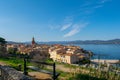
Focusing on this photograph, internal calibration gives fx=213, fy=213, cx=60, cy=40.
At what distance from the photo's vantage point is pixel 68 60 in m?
59.7

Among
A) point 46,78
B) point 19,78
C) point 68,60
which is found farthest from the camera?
point 68,60

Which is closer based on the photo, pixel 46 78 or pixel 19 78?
pixel 19 78

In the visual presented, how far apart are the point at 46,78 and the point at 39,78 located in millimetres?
417

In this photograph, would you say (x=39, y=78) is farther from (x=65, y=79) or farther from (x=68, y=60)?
(x=68, y=60)

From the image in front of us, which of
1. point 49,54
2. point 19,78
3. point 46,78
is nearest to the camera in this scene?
point 19,78

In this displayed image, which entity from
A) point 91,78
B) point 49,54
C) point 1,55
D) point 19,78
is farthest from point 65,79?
point 49,54

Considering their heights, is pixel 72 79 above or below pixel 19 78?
below

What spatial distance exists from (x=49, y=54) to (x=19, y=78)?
75.1m

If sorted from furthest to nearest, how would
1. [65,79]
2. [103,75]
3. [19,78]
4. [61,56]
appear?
[61,56] < [103,75] < [65,79] < [19,78]

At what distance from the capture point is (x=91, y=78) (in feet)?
55.3

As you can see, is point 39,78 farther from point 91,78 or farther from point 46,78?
point 91,78

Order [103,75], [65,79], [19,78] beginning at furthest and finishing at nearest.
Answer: [103,75] < [65,79] < [19,78]

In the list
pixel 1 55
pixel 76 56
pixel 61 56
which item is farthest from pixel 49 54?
pixel 1 55

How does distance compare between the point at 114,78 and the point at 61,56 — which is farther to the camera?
the point at 61,56
